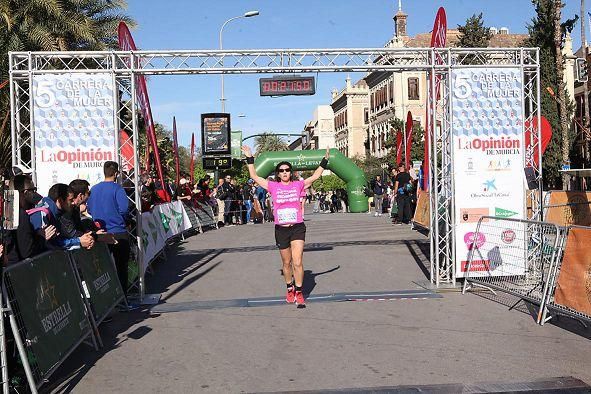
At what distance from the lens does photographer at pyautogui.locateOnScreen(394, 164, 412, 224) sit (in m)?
20.8

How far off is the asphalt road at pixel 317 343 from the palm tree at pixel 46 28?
13.2 meters

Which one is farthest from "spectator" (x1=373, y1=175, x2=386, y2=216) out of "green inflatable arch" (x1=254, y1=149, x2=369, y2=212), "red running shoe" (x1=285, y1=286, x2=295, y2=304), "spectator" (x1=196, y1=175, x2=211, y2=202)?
"red running shoe" (x1=285, y1=286, x2=295, y2=304)

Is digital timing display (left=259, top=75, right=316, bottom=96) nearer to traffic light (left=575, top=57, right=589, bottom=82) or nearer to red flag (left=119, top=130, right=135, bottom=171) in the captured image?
red flag (left=119, top=130, right=135, bottom=171)

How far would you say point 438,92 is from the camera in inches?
435

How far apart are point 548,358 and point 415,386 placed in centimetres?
163

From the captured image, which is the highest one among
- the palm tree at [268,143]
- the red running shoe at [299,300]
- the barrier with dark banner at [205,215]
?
the palm tree at [268,143]

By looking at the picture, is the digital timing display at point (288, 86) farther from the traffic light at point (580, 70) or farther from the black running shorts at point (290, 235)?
the traffic light at point (580, 70)

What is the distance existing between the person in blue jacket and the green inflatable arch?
30809mm

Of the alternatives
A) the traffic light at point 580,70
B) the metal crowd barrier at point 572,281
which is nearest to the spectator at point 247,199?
the metal crowd barrier at point 572,281

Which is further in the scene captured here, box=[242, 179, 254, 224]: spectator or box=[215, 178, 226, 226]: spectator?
box=[242, 179, 254, 224]: spectator

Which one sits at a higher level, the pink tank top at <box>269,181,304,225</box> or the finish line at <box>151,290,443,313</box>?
the pink tank top at <box>269,181,304,225</box>

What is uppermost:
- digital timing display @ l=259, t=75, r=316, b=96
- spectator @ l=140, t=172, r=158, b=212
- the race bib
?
digital timing display @ l=259, t=75, r=316, b=96

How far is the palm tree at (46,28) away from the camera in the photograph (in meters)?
21.2

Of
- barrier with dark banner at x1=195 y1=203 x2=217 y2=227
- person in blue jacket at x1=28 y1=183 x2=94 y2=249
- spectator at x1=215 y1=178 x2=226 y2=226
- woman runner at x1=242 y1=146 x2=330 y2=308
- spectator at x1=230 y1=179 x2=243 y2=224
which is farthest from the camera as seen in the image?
spectator at x1=230 y1=179 x2=243 y2=224
